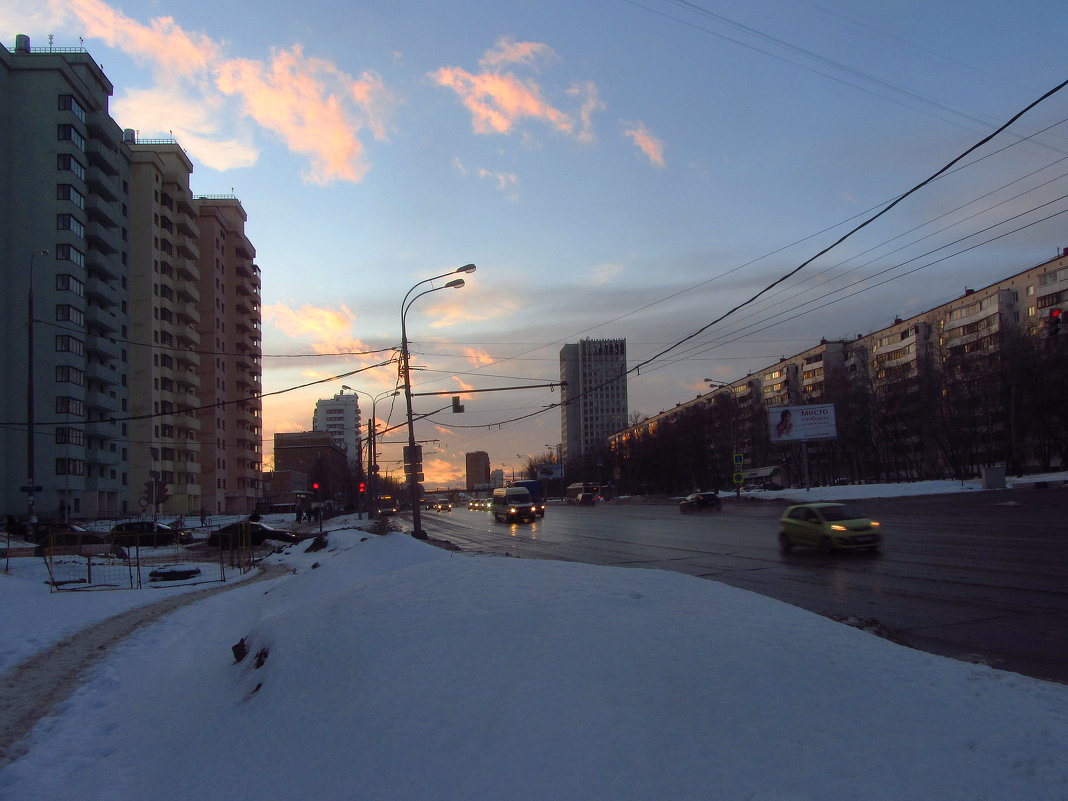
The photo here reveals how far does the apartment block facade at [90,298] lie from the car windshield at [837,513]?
43409mm

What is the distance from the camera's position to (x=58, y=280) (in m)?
58.7

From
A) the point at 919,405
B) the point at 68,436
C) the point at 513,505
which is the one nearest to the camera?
the point at 513,505

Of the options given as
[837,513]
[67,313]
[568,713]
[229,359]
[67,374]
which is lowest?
[837,513]

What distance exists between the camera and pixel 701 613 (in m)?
6.30

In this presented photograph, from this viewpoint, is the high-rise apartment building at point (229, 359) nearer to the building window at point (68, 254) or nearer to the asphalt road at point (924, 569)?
the building window at point (68, 254)

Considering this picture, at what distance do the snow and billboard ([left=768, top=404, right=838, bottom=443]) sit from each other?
57268 millimetres

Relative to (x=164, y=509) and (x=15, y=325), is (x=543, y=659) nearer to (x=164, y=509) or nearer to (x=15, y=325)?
(x=15, y=325)

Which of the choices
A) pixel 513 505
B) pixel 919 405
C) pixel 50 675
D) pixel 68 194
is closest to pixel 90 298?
pixel 68 194

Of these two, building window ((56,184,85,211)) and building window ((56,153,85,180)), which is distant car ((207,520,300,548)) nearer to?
building window ((56,184,85,211))

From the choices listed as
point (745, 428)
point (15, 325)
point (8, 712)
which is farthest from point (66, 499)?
point (745, 428)

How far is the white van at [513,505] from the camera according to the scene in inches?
2101

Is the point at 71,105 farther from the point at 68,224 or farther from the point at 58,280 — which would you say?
the point at 58,280

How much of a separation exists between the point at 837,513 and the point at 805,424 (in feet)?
141

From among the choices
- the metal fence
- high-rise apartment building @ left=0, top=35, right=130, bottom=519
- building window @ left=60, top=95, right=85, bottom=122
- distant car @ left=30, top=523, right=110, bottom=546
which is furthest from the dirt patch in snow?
building window @ left=60, top=95, right=85, bottom=122
